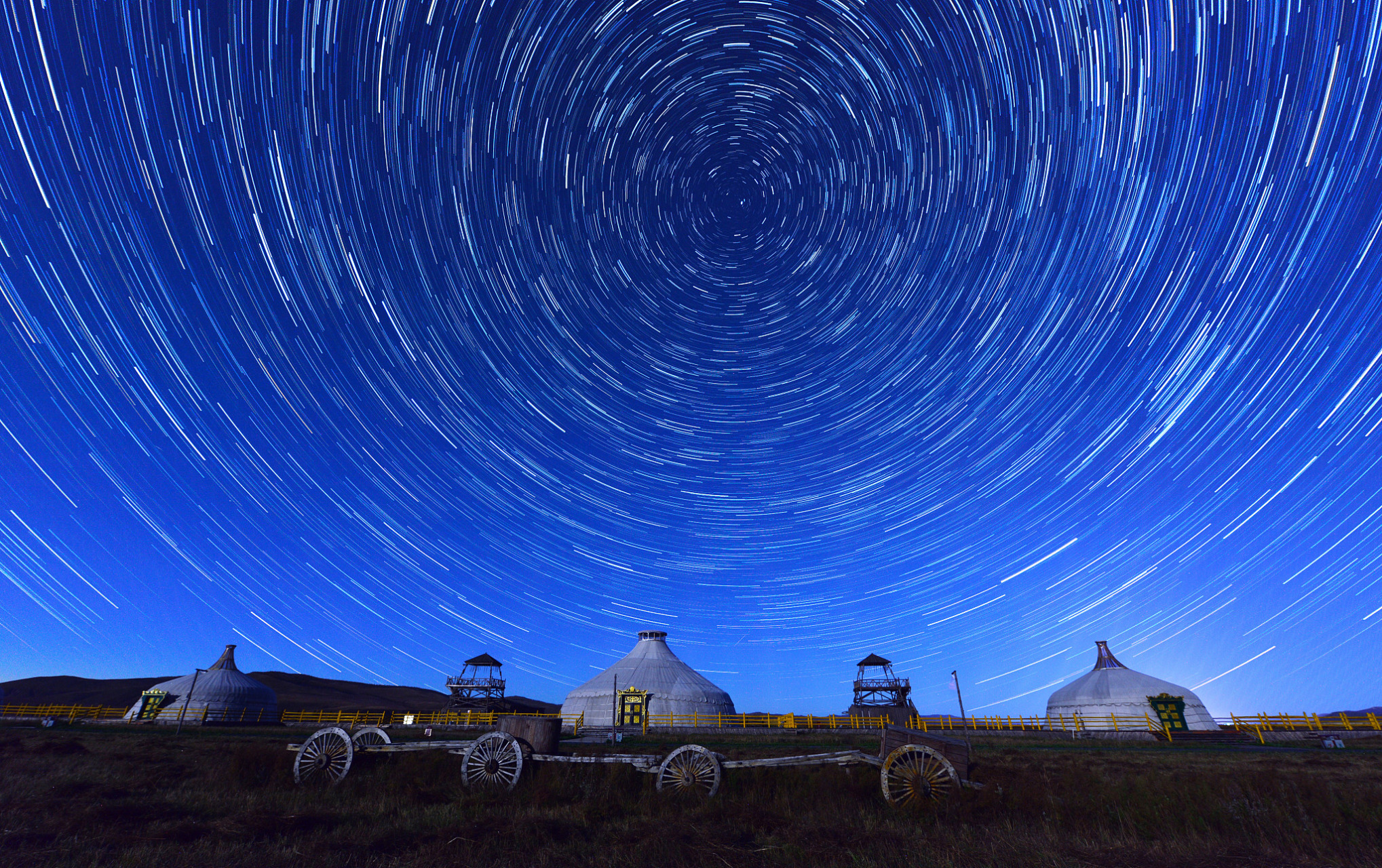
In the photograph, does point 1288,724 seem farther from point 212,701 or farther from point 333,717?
point 212,701

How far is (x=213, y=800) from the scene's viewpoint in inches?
495

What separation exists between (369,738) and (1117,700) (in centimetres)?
6084

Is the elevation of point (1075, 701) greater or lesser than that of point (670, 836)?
greater

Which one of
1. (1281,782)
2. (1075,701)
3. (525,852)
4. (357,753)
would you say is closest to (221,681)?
(357,753)

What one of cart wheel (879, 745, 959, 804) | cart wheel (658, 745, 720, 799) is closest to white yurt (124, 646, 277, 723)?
cart wheel (658, 745, 720, 799)

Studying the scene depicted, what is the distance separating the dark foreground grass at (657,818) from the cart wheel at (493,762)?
1.41 feet

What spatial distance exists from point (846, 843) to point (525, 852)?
4.97 meters

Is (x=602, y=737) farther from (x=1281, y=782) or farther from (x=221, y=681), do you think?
(x=221, y=681)

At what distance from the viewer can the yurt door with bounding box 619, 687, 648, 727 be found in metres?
42.9

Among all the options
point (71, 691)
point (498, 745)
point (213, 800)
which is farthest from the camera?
point (71, 691)

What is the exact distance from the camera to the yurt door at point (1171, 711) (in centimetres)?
4719

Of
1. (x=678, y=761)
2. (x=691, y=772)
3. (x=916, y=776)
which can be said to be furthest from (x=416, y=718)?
(x=916, y=776)

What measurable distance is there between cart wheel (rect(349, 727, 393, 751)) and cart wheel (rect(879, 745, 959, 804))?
42.7 feet

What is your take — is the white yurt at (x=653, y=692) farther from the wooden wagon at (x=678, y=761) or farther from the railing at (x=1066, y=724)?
the wooden wagon at (x=678, y=761)
